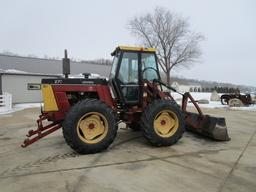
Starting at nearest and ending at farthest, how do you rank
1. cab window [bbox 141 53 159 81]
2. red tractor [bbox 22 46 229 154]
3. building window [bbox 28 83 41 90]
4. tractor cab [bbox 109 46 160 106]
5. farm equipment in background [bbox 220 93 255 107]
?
red tractor [bbox 22 46 229 154] → tractor cab [bbox 109 46 160 106] → cab window [bbox 141 53 159 81] → farm equipment in background [bbox 220 93 255 107] → building window [bbox 28 83 41 90]

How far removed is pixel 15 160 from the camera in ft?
17.6

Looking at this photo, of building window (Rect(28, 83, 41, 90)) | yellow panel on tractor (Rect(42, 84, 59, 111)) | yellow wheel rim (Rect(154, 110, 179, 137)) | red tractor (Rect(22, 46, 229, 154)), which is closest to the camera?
red tractor (Rect(22, 46, 229, 154))

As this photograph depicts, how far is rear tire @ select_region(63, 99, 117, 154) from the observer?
18.1 feet

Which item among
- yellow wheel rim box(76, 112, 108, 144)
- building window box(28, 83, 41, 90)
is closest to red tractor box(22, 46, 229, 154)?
yellow wheel rim box(76, 112, 108, 144)

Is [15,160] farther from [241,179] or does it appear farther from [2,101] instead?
[2,101]

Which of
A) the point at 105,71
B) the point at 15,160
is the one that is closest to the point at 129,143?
the point at 15,160

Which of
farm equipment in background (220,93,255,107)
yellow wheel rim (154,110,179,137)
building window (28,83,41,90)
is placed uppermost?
building window (28,83,41,90)

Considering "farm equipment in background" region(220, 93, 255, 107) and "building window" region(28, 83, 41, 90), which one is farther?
"building window" region(28, 83, 41, 90)

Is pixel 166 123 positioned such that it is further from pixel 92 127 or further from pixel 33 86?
pixel 33 86

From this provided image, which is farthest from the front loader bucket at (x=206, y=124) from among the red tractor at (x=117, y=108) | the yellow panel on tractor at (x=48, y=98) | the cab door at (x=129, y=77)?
the yellow panel on tractor at (x=48, y=98)

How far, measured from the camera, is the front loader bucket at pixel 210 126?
6.77 metres

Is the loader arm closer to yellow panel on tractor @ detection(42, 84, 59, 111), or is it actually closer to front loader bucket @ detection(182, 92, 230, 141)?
front loader bucket @ detection(182, 92, 230, 141)

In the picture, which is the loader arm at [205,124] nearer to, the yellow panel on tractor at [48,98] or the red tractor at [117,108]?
the red tractor at [117,108]

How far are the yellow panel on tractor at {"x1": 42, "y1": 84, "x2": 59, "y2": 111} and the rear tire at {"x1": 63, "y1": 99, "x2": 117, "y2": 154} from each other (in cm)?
57
